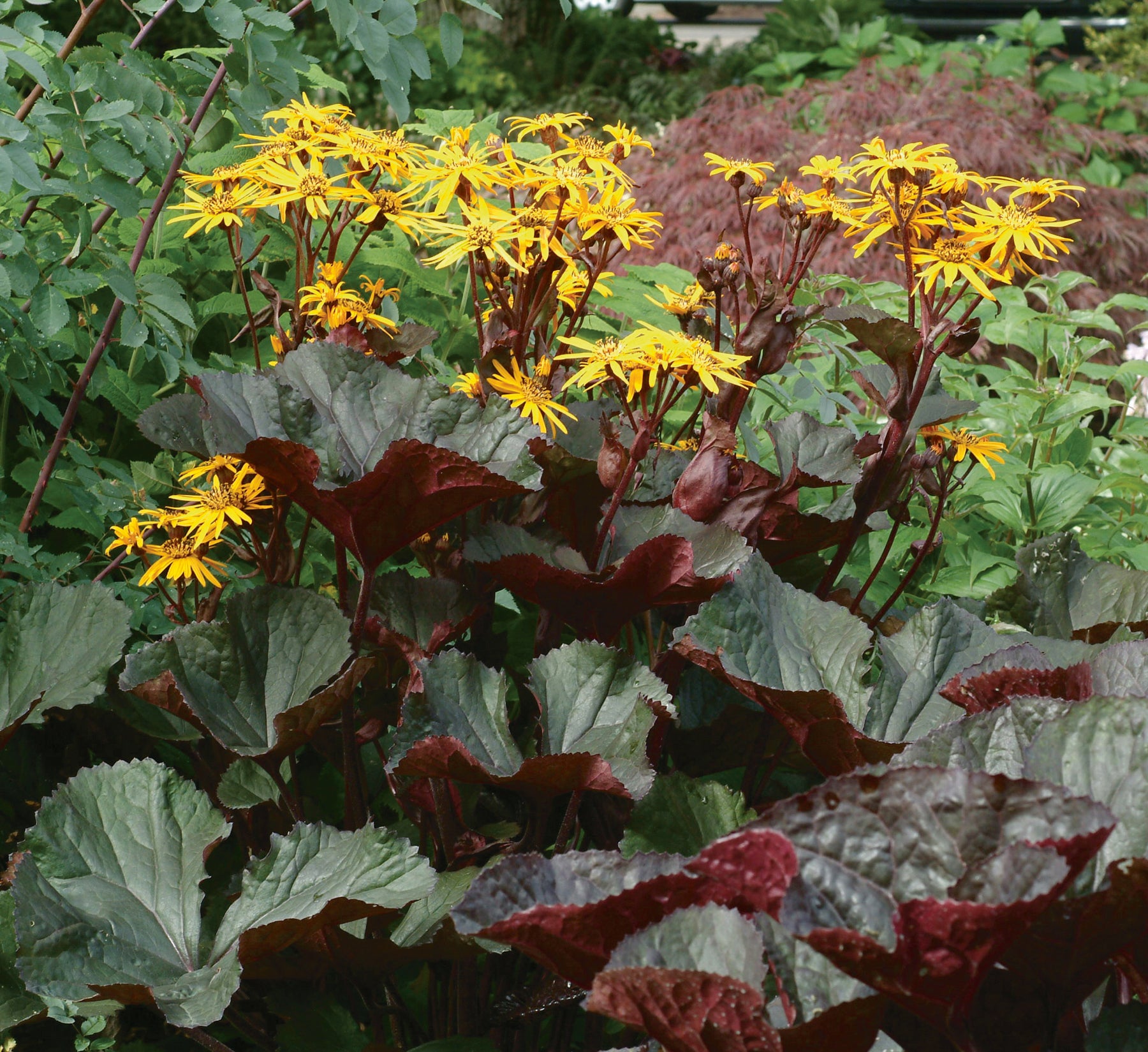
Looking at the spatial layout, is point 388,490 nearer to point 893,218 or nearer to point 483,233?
point 483,233

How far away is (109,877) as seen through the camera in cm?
94

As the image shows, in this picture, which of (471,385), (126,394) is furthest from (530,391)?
(126,394)

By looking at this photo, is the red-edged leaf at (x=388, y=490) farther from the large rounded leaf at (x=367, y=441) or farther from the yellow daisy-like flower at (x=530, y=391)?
the yellow daisy-like flower at (x=530, y=391)

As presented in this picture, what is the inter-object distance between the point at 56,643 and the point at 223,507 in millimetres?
226

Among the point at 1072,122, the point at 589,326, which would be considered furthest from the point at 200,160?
the point at 1072,122

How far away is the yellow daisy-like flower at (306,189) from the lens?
1.22 metres

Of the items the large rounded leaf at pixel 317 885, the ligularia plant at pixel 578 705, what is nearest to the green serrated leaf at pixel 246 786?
the ligularia plant at pixel 578 705

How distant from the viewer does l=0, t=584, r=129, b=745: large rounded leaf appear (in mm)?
1111

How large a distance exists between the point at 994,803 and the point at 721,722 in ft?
1.89

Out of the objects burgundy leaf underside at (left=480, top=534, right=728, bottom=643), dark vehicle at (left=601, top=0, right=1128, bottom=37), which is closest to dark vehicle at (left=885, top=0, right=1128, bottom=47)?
dark vehicle at (left=601, top=0, right=1128, bottom=37)

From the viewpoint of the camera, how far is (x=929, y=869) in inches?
23.4

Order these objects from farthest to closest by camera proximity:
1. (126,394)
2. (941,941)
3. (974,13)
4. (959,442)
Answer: (974,13), (126,394), (959,442), (941,941)

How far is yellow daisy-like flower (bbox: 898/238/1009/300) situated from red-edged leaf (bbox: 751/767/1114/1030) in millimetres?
674

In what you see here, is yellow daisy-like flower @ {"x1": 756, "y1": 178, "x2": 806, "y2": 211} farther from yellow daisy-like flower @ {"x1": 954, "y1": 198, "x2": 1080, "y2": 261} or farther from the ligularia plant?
yellow daisy-like flower @ {"x1": 954, "y1": 198, "x2": 1080, "y2": 261}
